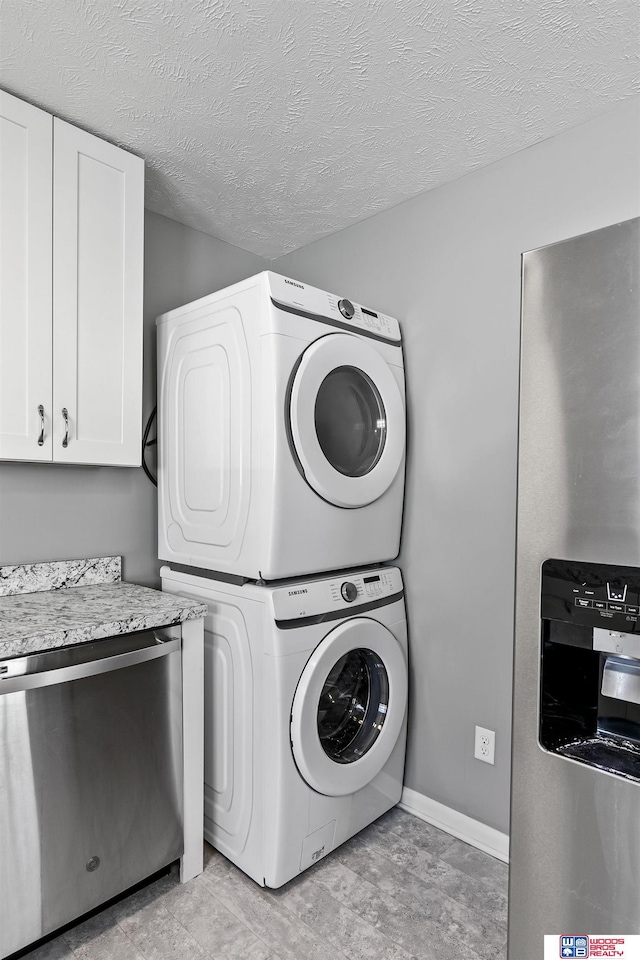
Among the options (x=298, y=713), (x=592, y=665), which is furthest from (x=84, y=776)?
(x=592, y=665)

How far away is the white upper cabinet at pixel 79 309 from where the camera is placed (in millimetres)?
1648

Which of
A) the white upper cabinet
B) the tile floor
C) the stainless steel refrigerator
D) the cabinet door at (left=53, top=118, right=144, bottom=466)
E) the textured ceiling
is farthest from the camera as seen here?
the cabinet door at (left=53, top=118, right=144, bottom=466)

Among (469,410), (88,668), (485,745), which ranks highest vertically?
(469,410)

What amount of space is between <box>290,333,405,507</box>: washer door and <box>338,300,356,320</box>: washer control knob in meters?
0.08

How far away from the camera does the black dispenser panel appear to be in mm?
889

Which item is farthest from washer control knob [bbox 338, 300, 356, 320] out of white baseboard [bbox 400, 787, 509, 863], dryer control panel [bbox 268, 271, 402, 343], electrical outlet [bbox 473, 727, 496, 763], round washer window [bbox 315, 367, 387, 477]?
white baseboard [bbox 400, 787, 509, 863]

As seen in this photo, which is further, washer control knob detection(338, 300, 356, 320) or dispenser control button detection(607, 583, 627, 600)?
washer control knob detection(338, 300, 356, 320)

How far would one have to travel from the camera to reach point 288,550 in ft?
5.75

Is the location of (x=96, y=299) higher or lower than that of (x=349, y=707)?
higher

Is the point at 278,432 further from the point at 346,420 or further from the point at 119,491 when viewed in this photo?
the point at 119,491

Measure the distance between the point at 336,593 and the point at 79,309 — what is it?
1.24 m

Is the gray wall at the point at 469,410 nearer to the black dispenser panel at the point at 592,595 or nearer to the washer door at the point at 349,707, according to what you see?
the washer door at the point at 349,707

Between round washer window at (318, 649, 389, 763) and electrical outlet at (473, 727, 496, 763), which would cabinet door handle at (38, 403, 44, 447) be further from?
electrical outlet at (473, 727, 496, 763)

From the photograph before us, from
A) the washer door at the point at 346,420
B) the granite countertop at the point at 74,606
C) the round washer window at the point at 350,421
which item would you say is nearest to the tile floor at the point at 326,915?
the granite countertop at the point at 74,606
